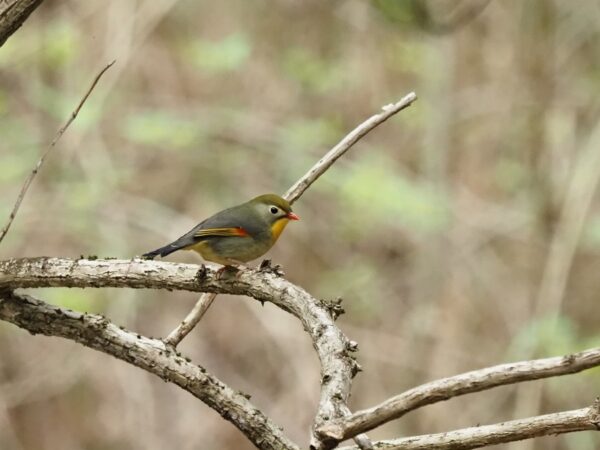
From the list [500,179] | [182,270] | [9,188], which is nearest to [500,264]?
[500,179]

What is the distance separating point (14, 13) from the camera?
2.53m

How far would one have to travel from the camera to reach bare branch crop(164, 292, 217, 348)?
8.32 ft

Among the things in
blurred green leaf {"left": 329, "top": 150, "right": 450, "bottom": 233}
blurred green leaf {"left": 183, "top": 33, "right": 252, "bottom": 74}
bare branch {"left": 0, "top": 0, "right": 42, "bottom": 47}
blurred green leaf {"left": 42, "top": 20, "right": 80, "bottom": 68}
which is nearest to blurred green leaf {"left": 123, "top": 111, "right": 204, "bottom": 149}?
blurred green leaf {"left": 183, "top": 33, "right": 252, "bottom": 74}

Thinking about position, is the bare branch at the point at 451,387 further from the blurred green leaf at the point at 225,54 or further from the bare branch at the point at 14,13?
the blurred green leaf at the point at 225,54

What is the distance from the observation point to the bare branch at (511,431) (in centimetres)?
173

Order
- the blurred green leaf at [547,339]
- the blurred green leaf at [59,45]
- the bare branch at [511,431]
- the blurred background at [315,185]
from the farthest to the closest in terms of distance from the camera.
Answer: the blurred background at [315,185], the blurred green leaf at [59,45], the blurred green leaf at [547,339], the bare branch at [511,431]

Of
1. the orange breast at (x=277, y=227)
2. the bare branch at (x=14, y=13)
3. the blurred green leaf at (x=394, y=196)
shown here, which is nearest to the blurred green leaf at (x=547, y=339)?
the blurred green leaf at (x=394, y=196)

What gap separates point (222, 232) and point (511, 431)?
1.70m

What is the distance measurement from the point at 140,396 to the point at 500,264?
3718 millimetres

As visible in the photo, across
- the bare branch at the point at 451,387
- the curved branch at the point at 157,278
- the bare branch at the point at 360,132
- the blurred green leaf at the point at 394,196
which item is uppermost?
the blurred green leaf at the point at 394,196

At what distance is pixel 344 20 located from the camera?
8.87 metres

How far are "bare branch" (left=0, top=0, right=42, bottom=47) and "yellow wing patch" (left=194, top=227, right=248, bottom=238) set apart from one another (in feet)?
3.40

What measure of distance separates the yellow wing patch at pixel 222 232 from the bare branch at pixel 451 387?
1.68 meters

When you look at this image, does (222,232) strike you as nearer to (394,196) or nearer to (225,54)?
(394,196)
